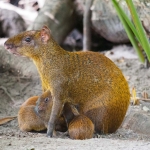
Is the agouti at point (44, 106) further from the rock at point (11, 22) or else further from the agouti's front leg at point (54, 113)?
the rock at point (11, 22)

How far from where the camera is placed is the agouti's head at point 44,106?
4.61 metres

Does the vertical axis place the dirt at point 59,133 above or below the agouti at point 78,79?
below

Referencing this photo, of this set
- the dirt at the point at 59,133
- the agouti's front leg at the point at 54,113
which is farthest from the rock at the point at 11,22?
the agouti's front leg at the point at 54,113

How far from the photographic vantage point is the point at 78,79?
466cm

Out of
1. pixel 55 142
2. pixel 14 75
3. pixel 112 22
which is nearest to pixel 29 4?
pixel 112 22

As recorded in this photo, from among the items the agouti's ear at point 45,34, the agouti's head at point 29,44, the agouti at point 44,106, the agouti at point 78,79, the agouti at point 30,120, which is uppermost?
the agouti's ear at point 45,34

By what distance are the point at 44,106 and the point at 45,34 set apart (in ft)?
2.40

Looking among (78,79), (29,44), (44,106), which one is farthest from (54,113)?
(29,44)

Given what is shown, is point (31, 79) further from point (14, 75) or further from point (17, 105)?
point (17, 105)

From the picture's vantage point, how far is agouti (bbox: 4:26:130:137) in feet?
15.2

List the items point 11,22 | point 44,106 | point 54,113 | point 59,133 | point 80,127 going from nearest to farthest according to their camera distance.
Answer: point 80,127 < point 54,113 < point 44,106 < point 59,133 < point 11,22

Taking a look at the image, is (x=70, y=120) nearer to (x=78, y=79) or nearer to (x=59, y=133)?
(x=59, y=133)

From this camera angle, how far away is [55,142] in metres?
3.87

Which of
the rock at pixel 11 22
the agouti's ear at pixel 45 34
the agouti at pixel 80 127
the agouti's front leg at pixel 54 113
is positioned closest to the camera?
the agouti at pixel 80 127
